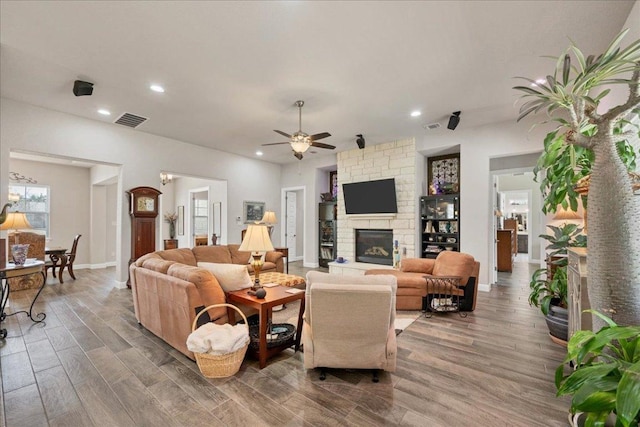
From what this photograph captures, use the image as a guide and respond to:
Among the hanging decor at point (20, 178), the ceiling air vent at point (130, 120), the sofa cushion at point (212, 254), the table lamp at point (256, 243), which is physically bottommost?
the sofa cushion at point (212, 254)

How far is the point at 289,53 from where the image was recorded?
9.93ft

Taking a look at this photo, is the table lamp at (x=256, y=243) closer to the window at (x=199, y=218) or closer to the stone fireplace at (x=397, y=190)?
the stone fireplace at (x=397, y=190)

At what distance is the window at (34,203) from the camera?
6.81 metres

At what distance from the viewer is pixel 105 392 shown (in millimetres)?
2176

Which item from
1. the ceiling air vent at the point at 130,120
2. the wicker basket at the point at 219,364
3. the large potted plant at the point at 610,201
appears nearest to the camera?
the large potted plant at the point at 610,201

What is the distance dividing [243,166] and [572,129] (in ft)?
23.4

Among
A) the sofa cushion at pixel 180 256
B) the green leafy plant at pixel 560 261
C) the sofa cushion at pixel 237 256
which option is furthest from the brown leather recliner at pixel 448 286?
the sofa cushion at pixel 180 256

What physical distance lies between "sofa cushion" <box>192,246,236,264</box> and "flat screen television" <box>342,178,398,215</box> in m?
3.19

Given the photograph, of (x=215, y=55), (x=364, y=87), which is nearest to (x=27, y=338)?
(x=215, y=55)

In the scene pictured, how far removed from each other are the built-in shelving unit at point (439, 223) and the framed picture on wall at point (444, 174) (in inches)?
9.0

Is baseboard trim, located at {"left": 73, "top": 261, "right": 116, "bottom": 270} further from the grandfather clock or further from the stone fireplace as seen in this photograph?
the stone fireplace

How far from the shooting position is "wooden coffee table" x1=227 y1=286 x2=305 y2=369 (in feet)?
8.39

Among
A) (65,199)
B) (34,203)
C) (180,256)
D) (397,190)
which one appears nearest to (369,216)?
(397,190)

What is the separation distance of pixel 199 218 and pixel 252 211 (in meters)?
2.96
